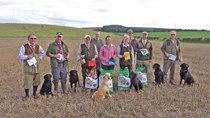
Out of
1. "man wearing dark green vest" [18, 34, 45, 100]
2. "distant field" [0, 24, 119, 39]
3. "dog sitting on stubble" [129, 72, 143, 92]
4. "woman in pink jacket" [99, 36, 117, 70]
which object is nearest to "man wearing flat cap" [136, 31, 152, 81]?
"dog sitting on stubble" [129, 72, 143, 92]

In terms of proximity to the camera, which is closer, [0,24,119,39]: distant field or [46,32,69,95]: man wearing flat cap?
[46,32,69,95]: man wearing flat cap

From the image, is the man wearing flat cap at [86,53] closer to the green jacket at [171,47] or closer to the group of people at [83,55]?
the group of people at [83,55]

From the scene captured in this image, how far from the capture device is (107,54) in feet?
29.1

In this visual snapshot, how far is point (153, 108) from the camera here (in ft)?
23.7

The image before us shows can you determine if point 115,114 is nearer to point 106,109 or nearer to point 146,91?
point 106,109

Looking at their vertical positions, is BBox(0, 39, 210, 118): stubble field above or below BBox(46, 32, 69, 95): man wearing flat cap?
below

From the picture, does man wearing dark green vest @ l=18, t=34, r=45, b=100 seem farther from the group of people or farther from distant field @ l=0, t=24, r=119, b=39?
distant field @ l=0, t=24, r=119, b=39

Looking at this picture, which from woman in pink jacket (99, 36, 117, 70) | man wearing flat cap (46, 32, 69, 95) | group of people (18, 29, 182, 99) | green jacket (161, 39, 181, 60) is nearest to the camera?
group of people (18, 29, 182, 99)

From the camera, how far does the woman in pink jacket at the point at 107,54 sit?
884cm

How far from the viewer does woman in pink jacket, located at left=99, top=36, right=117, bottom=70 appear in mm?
8844

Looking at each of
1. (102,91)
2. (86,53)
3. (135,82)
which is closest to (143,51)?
(135,82)

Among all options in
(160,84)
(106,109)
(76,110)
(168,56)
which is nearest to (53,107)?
(76,110)

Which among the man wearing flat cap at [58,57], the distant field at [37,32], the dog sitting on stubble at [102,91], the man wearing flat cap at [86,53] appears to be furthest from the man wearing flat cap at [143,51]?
the distant field at [37,32]

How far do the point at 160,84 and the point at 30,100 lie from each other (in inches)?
186
